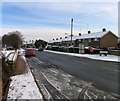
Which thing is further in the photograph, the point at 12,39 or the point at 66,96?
the point at 12,39

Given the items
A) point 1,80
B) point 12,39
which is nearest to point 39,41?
point 12,39

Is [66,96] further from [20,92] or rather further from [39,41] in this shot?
[39,41]

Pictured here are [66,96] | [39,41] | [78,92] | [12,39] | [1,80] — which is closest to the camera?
[66,96]

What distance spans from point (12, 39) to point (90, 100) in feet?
248

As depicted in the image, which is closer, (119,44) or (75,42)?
(119,44)

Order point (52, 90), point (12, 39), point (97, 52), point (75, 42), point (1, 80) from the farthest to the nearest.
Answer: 1. point (75, 42)
2. point (12, 39)
3. point (97, 52)
4. point (1, 80)
5. point (52, 90)

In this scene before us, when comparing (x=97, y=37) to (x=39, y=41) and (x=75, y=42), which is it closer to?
(x=75, y=42)

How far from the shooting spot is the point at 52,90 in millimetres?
10789

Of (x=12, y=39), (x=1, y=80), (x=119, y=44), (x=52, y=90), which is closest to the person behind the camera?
(x=52, y=90)

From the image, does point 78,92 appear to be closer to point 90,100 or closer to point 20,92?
point 90,100

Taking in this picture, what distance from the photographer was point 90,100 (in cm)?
844

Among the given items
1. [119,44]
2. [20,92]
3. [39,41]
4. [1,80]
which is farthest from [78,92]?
[39,41]

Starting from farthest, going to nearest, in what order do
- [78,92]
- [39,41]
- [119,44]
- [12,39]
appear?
[39,41] < [119,44] < [12,39] < [78,92]

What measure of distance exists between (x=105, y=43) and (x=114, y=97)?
251 ft
